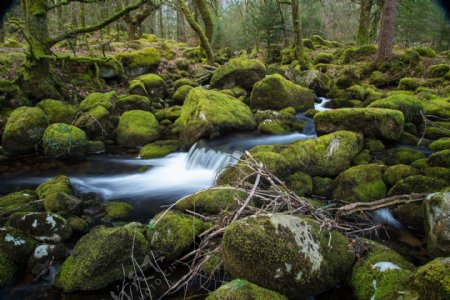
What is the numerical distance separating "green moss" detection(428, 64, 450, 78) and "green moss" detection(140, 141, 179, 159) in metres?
10.0

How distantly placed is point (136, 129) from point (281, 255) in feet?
25.4

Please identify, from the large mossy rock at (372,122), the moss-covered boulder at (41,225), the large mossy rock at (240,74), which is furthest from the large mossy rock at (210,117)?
the moss-covered boulder at (41,225)

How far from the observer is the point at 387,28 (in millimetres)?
13242

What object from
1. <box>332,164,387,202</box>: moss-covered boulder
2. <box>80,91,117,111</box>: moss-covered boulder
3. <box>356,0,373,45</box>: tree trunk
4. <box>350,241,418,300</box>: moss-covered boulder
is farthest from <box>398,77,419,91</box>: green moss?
<box>80,91,117,111</box>: moss-covered boulder

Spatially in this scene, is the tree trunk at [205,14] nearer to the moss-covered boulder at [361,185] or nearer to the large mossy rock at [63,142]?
the large mossy rock at [63,142]

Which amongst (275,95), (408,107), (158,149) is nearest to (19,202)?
(158,149)

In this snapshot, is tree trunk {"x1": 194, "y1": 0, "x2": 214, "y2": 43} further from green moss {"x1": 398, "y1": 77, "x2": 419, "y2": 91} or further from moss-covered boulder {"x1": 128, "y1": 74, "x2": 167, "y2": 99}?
green moss {"x1": 398, "y1": 77, "x2": 419, "y2": 91}

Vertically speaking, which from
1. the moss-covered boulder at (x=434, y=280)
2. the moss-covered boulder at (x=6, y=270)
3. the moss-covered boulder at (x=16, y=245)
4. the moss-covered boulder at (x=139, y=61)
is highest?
the moss-covered boulder at (x=139, y=61)

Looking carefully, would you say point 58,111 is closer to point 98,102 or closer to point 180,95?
point 98,102

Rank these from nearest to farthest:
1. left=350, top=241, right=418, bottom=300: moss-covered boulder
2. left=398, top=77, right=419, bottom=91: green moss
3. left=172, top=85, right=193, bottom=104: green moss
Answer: left=350, top=241, right=418, bottom=300: moss-covered boulder < left=398, top=77, right=419, bottom=91: green moss < left=172, top=85, right=193, bottom=104: green moss

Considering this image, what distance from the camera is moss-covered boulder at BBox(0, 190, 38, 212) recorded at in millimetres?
5359

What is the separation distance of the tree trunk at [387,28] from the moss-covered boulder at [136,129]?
9903 mm

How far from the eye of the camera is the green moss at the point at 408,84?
38.2 feet

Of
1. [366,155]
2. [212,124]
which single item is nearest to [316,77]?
[212,124]
